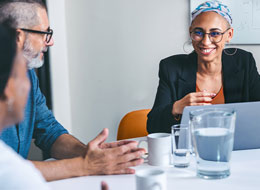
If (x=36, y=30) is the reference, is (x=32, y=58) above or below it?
below

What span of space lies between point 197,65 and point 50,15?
1.56 metres

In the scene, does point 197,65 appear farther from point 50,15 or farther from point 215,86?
point 50,15

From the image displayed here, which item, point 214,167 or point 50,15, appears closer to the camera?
point 214,167

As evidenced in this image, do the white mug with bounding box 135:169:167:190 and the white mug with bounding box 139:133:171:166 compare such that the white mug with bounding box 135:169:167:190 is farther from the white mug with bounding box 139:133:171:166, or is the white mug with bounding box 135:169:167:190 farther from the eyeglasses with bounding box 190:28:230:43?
the eyeglasses with bounding box 190:28:230:43

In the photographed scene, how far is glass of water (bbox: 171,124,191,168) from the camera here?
3.76 feet

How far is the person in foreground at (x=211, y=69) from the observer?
76.6 inches

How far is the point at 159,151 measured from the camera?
117 cm

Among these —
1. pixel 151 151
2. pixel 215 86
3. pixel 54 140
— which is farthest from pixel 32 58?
pixel 215 86

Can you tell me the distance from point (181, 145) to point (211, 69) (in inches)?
39.8

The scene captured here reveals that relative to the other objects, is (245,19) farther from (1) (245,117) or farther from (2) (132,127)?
(1) (245,117)

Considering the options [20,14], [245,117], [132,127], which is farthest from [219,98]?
[20,14]

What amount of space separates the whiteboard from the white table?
1942mm

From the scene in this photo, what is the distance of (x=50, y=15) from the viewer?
9.73ft

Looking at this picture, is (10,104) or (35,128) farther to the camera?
(35,128)
